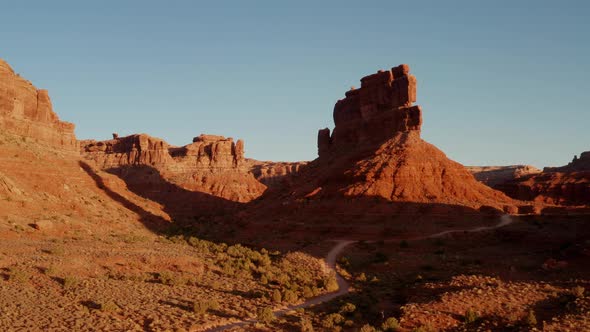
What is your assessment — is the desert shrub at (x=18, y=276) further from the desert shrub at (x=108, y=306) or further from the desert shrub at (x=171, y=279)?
the desert shrub at (x=171, y=279)

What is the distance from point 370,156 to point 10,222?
149ft

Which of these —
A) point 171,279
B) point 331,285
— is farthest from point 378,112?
point 171,279

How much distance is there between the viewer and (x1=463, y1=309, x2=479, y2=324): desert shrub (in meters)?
19.0

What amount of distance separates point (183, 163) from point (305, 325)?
96392 millimetres

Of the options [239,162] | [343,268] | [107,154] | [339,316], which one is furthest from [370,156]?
[107,154]

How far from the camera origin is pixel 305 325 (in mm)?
19062

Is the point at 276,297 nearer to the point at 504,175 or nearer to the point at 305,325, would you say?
the point at 305,325

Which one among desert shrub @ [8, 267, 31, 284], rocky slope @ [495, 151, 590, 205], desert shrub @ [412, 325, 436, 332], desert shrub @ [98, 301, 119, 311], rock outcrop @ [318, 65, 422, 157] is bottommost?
desert shrub @ [412, 325, 436, 332]

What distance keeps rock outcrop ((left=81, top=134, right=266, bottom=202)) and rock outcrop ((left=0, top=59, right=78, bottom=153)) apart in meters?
36.0

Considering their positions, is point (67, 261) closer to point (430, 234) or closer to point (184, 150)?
point (430, 234)

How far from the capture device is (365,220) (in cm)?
4875

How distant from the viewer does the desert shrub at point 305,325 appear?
61.3ft

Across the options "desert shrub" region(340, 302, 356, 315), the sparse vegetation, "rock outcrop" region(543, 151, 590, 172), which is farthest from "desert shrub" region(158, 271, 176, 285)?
"rock outcrop" region(543, 151, 590, 172)

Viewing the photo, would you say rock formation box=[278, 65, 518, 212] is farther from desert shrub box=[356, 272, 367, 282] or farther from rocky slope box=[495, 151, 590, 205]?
rocky slope box=[495, 151, 590, 205]
